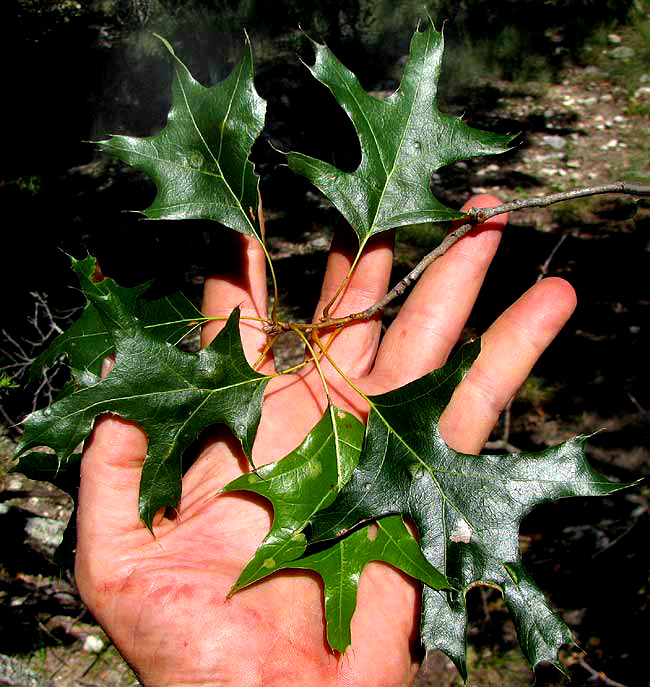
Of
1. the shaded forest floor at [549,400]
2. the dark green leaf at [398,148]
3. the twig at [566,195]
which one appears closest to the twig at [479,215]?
the twig at [566,195]

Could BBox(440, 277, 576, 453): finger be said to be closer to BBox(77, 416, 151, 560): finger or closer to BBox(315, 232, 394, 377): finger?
BBox(315, 232, 394, 377): finger

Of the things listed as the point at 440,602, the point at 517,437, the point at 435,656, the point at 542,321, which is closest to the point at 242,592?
the point at 440,602

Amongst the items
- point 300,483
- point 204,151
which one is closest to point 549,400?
point 300,483

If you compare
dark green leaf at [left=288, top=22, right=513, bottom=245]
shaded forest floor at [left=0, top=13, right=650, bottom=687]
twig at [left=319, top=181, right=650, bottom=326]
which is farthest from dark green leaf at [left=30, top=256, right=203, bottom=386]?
shaded forest floor at [left=0, top=13, right=650, bottom=687]

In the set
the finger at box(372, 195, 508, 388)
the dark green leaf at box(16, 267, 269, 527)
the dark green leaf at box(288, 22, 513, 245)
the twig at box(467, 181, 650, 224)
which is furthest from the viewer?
the finger at box(372, 195, 508, 388)

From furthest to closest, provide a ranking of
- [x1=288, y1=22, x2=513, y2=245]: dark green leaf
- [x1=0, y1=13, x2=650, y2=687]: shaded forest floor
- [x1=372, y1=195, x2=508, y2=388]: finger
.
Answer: [x1=0, y1=13, x2=650, y2=687]: shaded forest floor, [x1=372, y1=195, x2=508, y2=388]: finger, [x1=288, y1=22, x2=513, y2=245]: dark green leaf

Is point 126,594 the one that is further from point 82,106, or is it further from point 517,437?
point 82,106

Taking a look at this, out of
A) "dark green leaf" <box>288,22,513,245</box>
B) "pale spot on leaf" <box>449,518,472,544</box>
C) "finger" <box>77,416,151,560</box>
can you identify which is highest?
"dark green leaf" <box>288,22,513,245</box>
